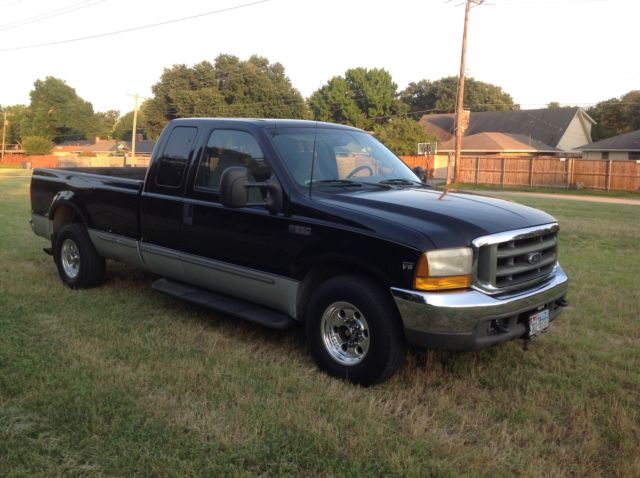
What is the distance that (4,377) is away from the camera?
13.8 feet

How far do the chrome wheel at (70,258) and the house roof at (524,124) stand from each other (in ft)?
170

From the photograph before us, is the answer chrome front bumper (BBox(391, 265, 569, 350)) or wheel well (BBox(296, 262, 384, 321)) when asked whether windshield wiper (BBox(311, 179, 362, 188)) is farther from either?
chrome front bumper (BBox(391, 265, 569, 350))

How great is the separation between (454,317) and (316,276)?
3.78 feet

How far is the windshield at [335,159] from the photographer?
4852 mm

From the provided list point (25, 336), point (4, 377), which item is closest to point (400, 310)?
point (4, 377)

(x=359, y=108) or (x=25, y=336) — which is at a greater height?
(x=359, y=108)

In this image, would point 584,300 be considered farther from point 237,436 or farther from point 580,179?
point 580,179

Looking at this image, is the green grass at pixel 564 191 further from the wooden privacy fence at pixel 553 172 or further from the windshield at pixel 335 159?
the windshield at pixel 335 159

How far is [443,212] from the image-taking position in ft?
13.7

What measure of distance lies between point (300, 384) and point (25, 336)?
250 centimetres

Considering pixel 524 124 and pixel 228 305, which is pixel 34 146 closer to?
pixel 524 124

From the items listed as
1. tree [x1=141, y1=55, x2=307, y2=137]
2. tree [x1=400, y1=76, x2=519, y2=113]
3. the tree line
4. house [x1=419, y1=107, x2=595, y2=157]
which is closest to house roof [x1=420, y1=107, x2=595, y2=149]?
house [x1=419, y1=107, x2=595, y2=157]

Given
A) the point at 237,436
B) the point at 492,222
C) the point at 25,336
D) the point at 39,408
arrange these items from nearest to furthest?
the point at 237,436, the point at 39,408, the point at 492,222, the point at 25,336

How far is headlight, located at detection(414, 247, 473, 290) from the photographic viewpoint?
12.5ft
